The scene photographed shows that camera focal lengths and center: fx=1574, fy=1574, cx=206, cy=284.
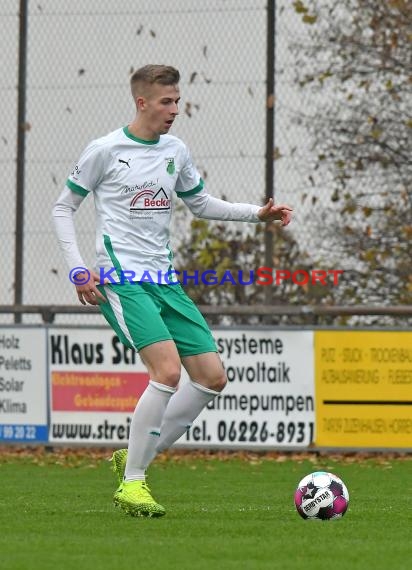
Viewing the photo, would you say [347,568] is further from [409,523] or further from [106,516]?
[106,516]

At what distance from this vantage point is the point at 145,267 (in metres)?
7.77

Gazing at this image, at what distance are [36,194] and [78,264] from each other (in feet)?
24.1

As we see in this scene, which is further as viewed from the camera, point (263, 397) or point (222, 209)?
point (263, 397)

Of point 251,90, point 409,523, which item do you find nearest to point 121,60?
point 251,90

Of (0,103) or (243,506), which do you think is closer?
(243,506)

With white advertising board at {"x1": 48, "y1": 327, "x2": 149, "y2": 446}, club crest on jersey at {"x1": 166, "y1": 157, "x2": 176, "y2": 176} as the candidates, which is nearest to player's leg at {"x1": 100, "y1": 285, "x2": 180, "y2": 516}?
club crest on jersey at {"x1": 166, "y1": 157, "x2": 176, "y2": 176}

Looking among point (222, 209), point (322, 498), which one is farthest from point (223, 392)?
point (322, 498)

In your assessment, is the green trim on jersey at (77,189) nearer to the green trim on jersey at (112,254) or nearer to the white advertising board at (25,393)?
the green trim on jersey at (112,254)

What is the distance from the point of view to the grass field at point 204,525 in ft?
19.3

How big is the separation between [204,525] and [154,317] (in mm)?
1081

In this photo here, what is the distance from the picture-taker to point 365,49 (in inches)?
587

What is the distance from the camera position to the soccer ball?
7.30m

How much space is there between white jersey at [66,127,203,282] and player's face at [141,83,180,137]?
128 mm

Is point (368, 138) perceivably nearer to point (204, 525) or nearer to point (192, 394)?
point (192, 394)
